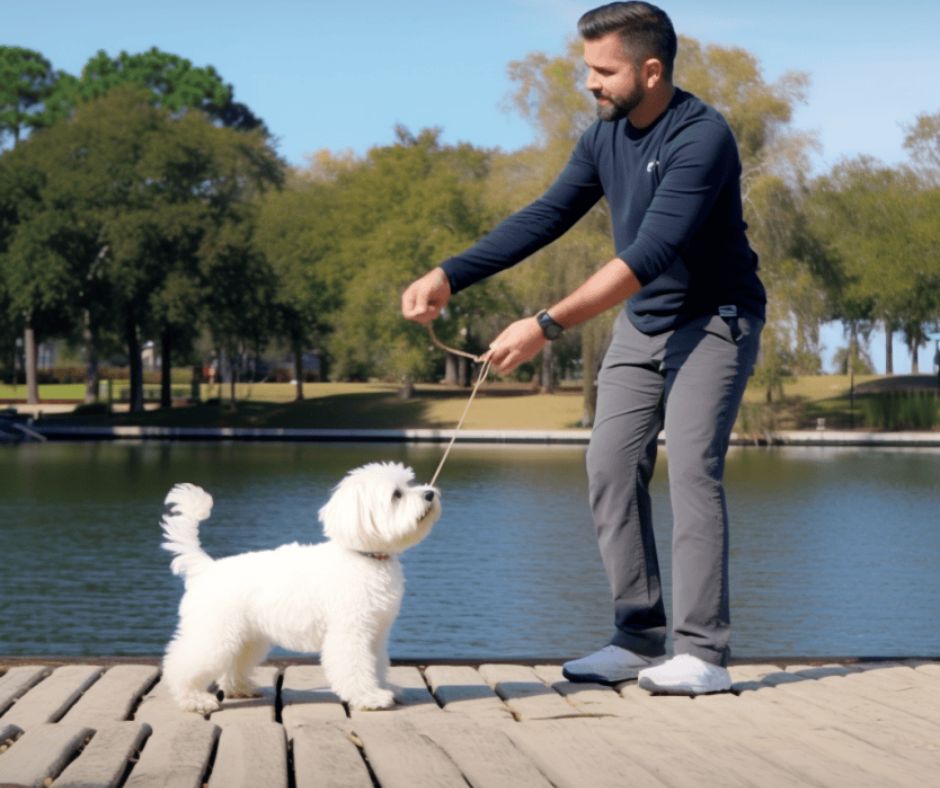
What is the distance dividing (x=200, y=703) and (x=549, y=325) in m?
1.51

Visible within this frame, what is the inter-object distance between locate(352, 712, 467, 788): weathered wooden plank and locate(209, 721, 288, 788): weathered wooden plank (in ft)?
0.74

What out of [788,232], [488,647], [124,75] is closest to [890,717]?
[488,647]

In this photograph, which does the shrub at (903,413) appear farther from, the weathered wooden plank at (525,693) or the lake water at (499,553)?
the weathered wooden plank at (525,693)

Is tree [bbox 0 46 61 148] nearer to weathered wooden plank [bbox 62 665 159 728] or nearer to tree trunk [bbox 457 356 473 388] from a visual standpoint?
tree trunk [bbox 457 356 473 388]

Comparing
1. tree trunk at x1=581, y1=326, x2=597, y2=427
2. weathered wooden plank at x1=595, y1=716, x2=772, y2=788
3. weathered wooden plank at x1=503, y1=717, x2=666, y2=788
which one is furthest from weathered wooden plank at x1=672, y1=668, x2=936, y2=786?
tree trunk at x1=581, y1=326, x2=597, y2=427

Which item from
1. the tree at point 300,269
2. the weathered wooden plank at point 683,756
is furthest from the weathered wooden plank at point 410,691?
the tree at point 300,269

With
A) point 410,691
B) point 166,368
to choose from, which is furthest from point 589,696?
point 166,368

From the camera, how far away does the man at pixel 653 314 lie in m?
5.22

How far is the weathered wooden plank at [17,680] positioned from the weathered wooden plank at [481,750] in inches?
49.0

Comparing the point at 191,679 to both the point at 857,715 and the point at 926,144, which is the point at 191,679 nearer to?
the point at 857,715

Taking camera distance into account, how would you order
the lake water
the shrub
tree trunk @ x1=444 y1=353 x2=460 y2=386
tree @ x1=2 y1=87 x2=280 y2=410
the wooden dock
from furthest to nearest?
1. tree trunk @ x1=444 y1=353 x2=460 y2=386
2. the shrub
3. tree @ x1=2 y1=87 x2=280 y2=410
4. the lake water
5. the wooden dock

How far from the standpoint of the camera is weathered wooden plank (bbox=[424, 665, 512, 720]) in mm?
5025

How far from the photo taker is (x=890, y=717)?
4969mm

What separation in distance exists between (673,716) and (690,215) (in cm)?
150
